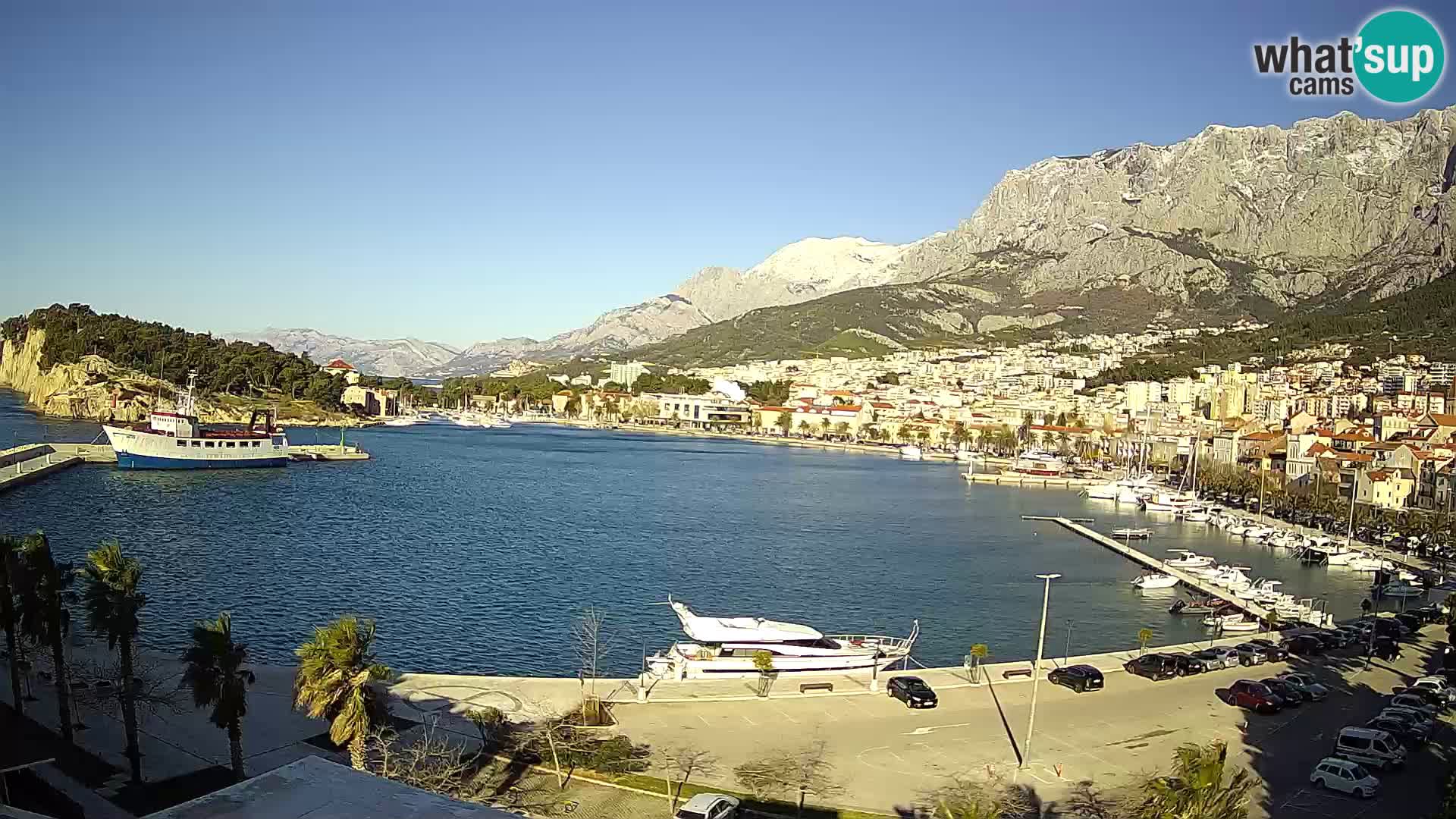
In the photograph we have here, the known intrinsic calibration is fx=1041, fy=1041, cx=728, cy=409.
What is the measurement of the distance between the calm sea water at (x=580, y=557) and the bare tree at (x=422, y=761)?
21.3 ft

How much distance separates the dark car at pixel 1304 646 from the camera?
2220cm

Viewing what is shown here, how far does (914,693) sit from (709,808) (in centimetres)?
632

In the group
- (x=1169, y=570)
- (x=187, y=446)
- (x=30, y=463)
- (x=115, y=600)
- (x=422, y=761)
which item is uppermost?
(x=115, y=600)

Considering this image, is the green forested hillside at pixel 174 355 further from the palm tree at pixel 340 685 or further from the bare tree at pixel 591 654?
the palm tree at pixel 340 685

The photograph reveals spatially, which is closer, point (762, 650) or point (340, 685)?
point (340, 685)

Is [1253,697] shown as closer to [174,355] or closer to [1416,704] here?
[1416,704]

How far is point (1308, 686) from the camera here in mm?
18641

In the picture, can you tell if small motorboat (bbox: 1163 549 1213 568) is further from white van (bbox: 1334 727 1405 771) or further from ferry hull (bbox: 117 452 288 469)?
ferry hull (bbox: 117 452 288 469)

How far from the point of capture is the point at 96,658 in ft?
59.1

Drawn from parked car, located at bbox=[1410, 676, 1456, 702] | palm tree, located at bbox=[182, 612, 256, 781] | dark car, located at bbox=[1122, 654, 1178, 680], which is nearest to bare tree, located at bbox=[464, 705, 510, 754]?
palm tree, located at bbox=[182, 612, 256, 781]

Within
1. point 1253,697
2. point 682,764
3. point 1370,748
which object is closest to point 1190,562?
point 1253,697

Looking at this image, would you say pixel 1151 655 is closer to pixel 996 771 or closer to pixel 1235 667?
pixel 1235 667

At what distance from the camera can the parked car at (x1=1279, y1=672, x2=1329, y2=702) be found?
59.7 feet

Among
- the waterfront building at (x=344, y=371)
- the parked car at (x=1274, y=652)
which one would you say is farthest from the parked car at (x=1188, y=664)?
the waterfront building at (x=344, y=371)
